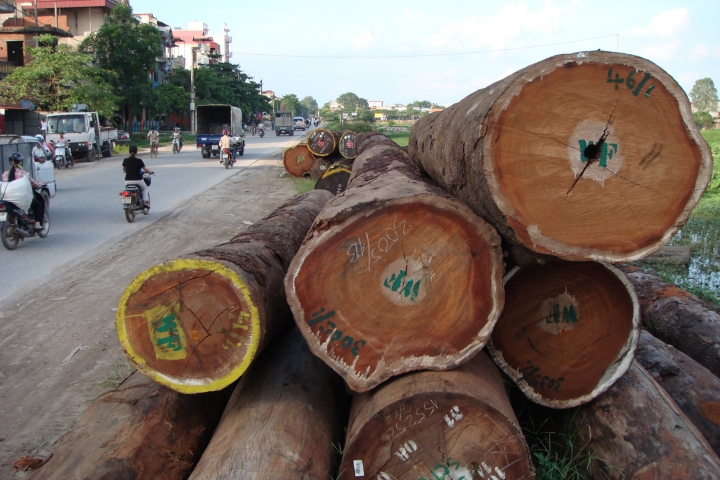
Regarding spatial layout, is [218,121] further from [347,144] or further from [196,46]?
[196,46]

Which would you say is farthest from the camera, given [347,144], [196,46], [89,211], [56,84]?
[196,46]

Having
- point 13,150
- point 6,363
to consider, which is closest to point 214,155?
point 13,150

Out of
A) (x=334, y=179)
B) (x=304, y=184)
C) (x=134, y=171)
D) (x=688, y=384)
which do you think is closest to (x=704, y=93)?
(x=304, y=184)

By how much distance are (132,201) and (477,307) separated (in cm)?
1016

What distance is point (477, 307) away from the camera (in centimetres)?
293

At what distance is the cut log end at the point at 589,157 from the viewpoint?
2.65 metres

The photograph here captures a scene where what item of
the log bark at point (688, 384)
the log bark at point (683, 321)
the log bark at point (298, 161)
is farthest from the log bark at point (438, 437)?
the log bark at point (298, 161)

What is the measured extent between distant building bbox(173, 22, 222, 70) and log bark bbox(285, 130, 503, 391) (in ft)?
279

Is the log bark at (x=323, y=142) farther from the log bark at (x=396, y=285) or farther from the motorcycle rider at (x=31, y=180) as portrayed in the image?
the log bark at (x=396, y=285)

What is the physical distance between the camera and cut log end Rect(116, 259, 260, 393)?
299 centimetres

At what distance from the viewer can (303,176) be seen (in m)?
20.0

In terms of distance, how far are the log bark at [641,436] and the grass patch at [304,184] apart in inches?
530

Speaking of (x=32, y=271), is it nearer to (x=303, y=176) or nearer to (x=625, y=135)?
(x=625, y=135)

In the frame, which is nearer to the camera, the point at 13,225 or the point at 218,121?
the point at 13,225
